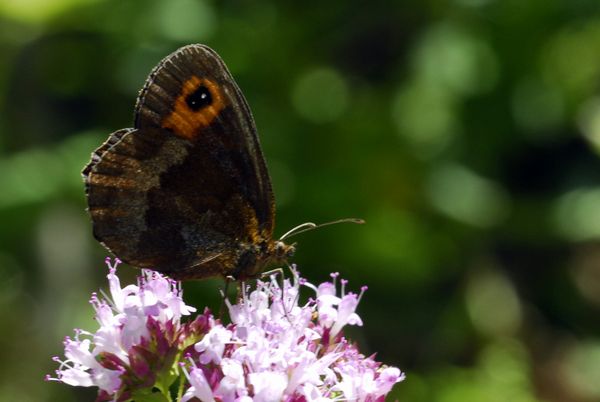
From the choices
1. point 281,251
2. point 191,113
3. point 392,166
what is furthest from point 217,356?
point 392,166

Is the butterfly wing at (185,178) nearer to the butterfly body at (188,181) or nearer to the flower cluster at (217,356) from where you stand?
the butterfly body at (188,181)

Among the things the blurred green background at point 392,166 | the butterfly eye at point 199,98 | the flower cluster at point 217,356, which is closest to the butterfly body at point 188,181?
the butterfly eye at point 199,98

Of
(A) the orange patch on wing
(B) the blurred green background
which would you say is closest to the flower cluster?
(A) the orange patch on wing

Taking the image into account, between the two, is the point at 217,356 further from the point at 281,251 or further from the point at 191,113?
the point at 191,113

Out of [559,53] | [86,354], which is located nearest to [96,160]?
[86,354]

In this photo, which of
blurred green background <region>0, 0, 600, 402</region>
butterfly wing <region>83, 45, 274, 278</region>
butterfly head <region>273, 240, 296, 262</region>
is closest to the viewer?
butterfly wing <region>83, 45, 274, 278</region>

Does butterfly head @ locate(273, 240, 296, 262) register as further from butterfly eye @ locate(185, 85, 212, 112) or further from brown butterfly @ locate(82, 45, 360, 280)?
butterfly eye @ locate(185, 85, 212, 112)
